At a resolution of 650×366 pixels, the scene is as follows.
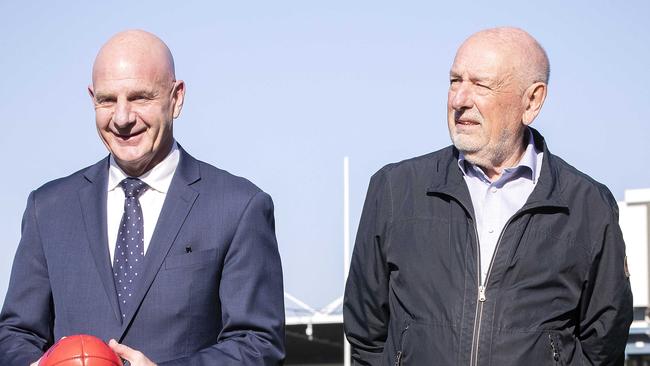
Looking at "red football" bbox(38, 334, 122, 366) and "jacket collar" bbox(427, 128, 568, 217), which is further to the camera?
"jacket collar" bbox(427, 128, 568, 217)

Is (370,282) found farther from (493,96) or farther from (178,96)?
(178,96)

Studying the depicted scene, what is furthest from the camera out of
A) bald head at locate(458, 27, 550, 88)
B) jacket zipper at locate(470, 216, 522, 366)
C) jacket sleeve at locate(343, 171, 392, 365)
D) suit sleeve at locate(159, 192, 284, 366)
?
jacket sleeve at locate(343, 171, 392, 365)

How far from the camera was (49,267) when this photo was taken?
16.8 feet

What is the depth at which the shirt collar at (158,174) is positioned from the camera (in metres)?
5.12

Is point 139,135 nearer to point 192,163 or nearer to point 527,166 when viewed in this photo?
point 192,163

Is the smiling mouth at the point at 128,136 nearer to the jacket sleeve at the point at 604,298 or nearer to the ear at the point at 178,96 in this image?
the ear at the point at 178,96

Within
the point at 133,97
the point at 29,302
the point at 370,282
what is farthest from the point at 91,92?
the point at 370,282

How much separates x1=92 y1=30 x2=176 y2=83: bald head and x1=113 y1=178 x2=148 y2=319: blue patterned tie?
45 centimetres

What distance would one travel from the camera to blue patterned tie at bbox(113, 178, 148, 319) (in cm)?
500

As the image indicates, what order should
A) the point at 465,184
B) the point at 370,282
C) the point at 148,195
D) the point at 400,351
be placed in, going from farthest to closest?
1. the point at 370,282
2. the point at 465,184
3. the point at 400,351
4. the point at 148,195

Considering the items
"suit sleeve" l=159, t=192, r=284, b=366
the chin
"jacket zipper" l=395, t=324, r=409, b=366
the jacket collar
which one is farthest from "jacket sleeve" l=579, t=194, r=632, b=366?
"suit sleeve" l=159, t=192, r=284, b=366

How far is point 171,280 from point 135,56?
30.8 inches

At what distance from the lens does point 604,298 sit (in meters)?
5.49

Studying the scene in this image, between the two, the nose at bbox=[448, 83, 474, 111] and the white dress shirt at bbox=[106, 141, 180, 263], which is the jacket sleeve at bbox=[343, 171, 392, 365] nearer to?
the nose at bbox=[448, 83, 474, 111]
